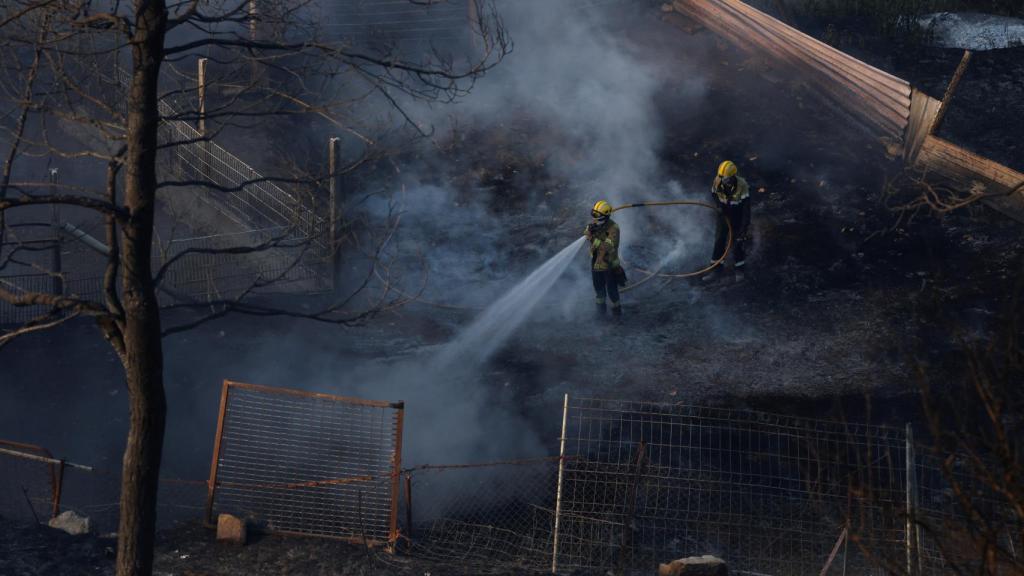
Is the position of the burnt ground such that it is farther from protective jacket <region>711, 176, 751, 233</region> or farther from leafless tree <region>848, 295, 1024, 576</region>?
leafless tree <region>848, 295, 1024, 576</region>

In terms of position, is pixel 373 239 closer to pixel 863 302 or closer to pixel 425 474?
pixel 425 474

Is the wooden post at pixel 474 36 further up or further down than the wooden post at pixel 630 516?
further up

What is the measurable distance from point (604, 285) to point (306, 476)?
4594mm

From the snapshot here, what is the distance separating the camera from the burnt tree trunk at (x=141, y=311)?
192 inches

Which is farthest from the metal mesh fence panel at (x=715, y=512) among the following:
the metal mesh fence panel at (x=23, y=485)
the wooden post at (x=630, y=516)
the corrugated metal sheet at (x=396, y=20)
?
the corrugated metal sheet at (x=396, y=20)

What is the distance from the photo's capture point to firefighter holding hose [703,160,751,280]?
37.5 ft

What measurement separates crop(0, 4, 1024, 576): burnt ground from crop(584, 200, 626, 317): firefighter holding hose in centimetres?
43

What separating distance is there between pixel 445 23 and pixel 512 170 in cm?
459

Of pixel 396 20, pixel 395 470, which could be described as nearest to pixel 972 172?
pixel 395 470

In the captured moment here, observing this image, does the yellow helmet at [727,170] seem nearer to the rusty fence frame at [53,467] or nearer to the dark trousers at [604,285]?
the dark trousers at [604,285]

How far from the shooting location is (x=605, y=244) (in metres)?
11.1

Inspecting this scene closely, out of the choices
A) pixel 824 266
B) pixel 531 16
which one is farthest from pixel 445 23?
pixel 824 266

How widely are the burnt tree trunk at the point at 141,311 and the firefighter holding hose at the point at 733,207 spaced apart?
7805mm

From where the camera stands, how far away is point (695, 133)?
15.0 m
